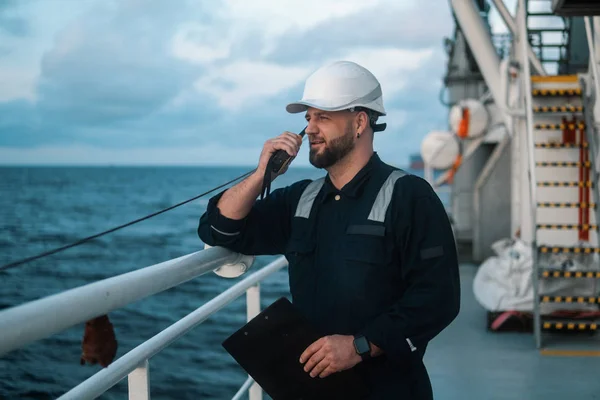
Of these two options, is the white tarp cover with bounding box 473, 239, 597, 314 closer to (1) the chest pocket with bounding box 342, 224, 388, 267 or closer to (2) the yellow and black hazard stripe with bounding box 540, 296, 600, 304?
(2) the yellow and black hazard stripe with bounding box 540, 296, 600, 304

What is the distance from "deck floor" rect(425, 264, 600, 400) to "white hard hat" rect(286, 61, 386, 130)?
262 cm

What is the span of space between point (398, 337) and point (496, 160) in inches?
331

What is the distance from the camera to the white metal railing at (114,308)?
3.98ft

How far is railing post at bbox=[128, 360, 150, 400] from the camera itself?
5.95 ft

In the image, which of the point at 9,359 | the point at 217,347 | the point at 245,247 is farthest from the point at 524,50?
the point at 9,359

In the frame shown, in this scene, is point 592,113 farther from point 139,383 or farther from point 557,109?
point 139,383

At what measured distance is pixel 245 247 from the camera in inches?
93.1

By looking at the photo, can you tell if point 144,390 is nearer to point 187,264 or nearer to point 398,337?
point 187,264

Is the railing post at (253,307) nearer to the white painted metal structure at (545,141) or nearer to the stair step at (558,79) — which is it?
the white painted metal structure at (545,141)

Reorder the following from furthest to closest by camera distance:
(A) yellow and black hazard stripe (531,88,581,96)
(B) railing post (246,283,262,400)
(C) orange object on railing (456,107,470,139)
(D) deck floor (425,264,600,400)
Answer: (C) orange object on railing (456,107,470,139) → (A) yellow and black hazard stripe (531,88,581,96) → (D) deck floor (425,264,600,400) → (B) railing post (246,283,262,400)

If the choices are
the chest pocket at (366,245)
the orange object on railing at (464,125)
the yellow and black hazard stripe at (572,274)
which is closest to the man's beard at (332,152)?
the chest pocket at (366,245)

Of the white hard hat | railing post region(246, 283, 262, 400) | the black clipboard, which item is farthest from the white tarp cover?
the black clipboard

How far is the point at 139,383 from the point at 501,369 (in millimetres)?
3591

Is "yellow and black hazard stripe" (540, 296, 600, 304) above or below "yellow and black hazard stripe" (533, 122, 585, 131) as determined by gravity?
below
